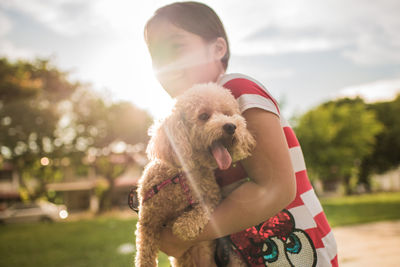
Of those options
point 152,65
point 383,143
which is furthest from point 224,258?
point 383,143

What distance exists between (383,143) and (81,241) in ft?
139

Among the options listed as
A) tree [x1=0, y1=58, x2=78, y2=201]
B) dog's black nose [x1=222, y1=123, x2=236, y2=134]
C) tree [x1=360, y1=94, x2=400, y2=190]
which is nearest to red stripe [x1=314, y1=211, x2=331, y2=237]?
dog's black nose [x1=222, y1=123, x2=236, y2=134]

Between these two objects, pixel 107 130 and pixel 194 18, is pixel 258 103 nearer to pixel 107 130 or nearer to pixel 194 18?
pixel 194 18

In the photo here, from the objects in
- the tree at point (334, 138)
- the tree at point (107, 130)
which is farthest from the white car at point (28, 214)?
the tree at point (334, 138)

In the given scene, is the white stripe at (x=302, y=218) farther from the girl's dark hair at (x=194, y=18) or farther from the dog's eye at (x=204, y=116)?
the girl's dark hair at (x=194, y=18)

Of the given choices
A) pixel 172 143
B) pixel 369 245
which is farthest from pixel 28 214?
pixel 172 143

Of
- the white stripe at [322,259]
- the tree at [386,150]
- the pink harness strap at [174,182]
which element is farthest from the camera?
the tree at [386,150]

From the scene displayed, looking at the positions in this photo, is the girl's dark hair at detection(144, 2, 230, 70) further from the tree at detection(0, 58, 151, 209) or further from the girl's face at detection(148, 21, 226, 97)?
the tree at detection(0, 58, 151, 209)

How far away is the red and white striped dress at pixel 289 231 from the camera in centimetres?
134

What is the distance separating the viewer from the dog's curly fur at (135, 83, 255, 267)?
1531 millimetres

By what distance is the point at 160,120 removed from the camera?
6.06ft

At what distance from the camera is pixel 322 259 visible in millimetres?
1337

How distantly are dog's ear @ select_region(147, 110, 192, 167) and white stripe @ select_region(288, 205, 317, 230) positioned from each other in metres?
0.58

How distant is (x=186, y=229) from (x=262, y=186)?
403mm
